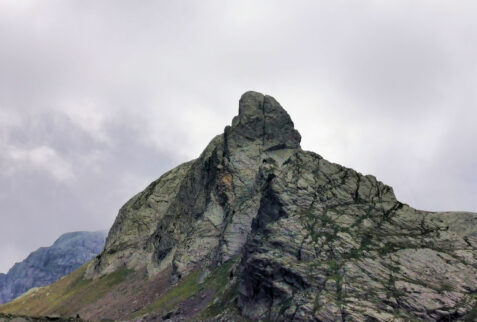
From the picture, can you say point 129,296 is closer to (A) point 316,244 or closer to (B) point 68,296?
(B) point 68,296

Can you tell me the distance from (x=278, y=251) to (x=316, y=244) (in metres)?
5.94

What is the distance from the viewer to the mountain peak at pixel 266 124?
381 feet

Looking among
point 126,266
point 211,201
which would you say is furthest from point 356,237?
point 126,266

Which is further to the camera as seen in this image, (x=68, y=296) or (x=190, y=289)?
(x=68, y=296)

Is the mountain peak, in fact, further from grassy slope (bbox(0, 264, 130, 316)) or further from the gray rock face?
grassy slope (bbox(0, 264, 130, 316))

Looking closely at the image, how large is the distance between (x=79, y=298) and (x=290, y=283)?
88146mm

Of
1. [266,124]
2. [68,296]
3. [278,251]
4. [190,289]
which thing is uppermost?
[266,124]

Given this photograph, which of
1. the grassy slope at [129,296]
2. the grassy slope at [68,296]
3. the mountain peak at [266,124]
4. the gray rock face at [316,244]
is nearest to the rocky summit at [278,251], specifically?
the gray rock face at [316,244]

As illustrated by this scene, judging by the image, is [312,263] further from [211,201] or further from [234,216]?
[211,201]

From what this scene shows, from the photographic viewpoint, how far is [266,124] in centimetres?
11800

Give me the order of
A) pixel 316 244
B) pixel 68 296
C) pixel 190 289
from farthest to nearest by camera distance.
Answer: pixel 68 296 → pixel 190 289 → pixel 316 244

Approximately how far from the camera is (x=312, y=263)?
5916 centimetres

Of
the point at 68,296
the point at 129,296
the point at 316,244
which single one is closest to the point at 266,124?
the point at 129,296

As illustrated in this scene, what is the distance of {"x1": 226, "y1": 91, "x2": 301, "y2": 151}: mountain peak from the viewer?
116125 millimetres
